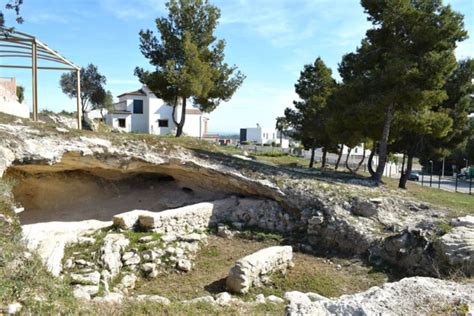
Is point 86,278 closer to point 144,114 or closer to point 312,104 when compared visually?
point 312,104

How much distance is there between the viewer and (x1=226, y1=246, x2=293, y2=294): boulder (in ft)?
30.6

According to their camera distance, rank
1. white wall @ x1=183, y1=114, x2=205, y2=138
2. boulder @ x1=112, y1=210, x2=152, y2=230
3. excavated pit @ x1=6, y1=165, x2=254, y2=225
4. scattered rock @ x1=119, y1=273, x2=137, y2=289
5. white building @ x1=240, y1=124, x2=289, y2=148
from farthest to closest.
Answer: white building @ x1=240, y1=124, x2=289, y2=148, white wall @ x1=183, y1=114, x2=205, y2=138, excavated pit @ x1=6, y1=165, x2=254, y2=225, boulder @ x1=112, y1=210, x2=152, y2=230, scattered rock @ x1=119, y1=273, x2=137, y2=289

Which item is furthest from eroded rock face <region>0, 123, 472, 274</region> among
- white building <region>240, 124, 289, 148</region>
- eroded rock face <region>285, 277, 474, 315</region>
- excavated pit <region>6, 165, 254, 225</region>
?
white building <region>240, 124, 289, 148</region>

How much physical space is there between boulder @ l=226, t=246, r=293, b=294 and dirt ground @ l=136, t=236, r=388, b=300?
251 millimetres

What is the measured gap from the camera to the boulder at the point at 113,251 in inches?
396

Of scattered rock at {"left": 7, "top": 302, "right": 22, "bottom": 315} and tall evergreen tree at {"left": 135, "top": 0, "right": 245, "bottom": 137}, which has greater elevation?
tall evergreen tree at {"left": 135, "top": 0, "right": 245, "bottom": 137}

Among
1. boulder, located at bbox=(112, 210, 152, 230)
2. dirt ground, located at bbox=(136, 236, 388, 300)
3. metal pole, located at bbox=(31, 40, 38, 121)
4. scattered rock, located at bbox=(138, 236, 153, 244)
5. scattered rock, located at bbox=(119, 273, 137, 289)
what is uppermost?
metal pole, located at bbox=(31, 40, 38, 121)

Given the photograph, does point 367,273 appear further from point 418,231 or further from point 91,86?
point 91,86

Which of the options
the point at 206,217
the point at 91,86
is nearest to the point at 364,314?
the point at 206,217

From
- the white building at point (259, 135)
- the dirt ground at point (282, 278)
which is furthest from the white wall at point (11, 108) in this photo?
the white building at point (259, 135)

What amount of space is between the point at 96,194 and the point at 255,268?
401 inches

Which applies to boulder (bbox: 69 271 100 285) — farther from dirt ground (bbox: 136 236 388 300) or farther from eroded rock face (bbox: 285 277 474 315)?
eroded rock face (bbox: 285 277 474 315)

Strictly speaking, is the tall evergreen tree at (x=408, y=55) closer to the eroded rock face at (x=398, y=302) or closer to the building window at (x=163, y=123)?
the eroded rock face at (x=398, y=302)

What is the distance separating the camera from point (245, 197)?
15766 mm
